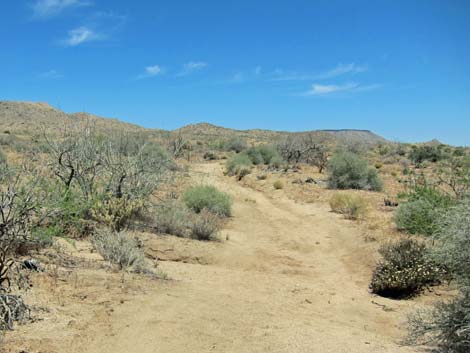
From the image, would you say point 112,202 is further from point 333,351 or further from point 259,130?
point 259,130

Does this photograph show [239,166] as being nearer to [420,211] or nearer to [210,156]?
[210,156]

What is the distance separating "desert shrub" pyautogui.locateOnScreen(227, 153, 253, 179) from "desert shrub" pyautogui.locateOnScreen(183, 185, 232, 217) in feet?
44.3

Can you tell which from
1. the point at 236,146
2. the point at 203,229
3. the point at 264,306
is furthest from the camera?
the point at 236,146

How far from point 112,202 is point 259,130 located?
9339 cm

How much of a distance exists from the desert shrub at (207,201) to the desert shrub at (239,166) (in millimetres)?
13490

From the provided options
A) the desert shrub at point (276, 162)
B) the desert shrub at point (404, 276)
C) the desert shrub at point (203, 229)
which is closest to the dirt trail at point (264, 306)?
the desert shrub at point (404, 276)

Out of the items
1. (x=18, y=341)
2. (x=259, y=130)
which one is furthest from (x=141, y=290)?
(x=259, y=130)

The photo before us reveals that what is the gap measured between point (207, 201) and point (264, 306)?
9.43m

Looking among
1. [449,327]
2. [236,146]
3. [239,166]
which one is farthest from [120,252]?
[236,146]

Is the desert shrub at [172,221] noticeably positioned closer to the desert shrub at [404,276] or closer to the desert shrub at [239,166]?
the desert shrub at [404,276]

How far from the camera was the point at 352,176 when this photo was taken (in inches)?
990

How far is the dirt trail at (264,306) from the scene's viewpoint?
609 centimetres

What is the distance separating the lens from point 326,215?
708 inches

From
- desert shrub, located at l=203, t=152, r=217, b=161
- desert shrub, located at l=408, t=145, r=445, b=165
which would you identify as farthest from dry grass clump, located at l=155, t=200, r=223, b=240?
desert shrub, located at l=203, t=152, r=217, b=161
